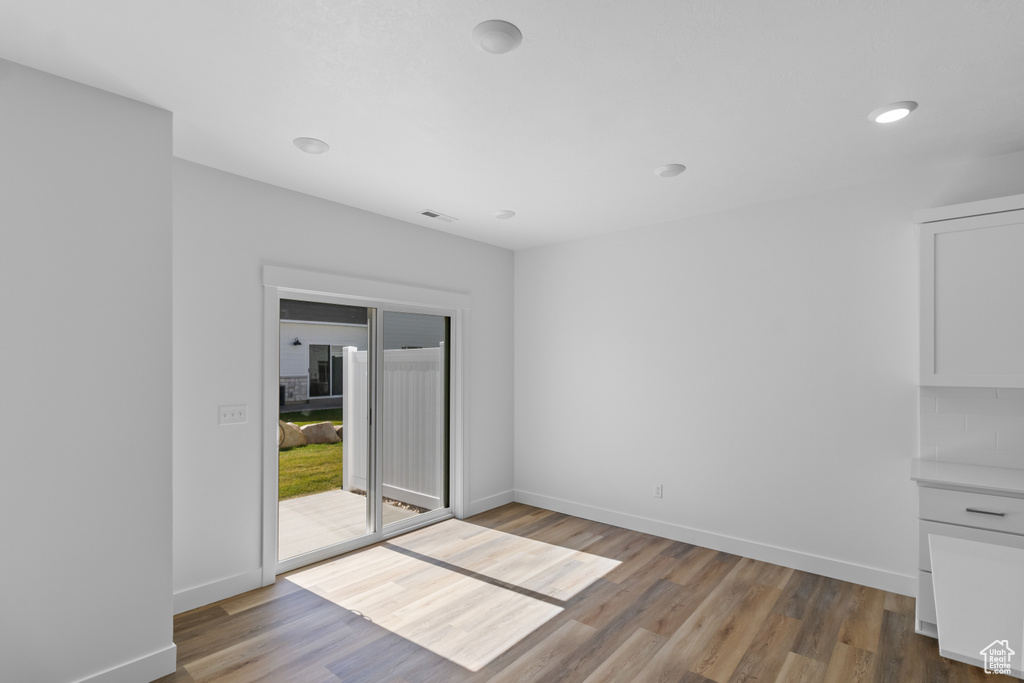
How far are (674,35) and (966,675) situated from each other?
3167mm

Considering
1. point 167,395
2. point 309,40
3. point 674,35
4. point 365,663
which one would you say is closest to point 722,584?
point 365,663

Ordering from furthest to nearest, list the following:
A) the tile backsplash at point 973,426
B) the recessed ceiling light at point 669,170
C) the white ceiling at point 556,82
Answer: the recessed ceiling light at point 669,170 < the tile backsplash at point 973,426 < the white ceiling at point 556,82

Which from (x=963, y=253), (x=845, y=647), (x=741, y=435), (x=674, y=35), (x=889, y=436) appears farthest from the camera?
(x=741, y=435)

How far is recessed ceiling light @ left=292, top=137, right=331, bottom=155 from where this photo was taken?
2.71 m

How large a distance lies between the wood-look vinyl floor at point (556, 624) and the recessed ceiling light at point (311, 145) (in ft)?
8.84

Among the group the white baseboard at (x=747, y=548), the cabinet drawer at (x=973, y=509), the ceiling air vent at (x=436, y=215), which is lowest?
the white baseboard at (x=747, y=548)

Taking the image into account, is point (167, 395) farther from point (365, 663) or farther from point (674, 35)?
point (674, 35)

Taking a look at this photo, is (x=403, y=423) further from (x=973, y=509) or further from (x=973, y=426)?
(x=973, y=426)

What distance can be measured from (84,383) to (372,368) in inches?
80.8

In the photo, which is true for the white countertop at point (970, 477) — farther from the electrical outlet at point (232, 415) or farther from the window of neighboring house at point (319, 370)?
the electrical outlet at point (232, 415)

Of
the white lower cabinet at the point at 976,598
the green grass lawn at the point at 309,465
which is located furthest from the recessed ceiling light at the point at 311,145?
the white lower cabinet at the point at 976,598

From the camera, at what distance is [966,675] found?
233cm

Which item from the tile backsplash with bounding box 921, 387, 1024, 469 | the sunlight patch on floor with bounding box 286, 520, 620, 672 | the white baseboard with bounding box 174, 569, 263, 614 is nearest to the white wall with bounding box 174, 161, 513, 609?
the white baseboard with bounding box 174, 569, 263, 614

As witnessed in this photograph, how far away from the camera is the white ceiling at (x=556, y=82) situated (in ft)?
5.65
